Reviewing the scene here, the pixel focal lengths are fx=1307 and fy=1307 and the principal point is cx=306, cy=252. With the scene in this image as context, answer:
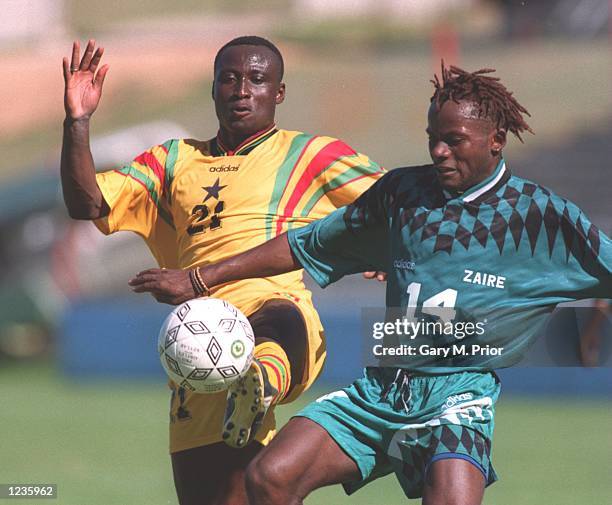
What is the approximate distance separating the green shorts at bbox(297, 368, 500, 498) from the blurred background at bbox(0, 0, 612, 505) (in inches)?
137

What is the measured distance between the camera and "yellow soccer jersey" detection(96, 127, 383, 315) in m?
6.46

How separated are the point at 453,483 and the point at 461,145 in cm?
138

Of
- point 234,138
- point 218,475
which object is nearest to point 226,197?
point 234,138

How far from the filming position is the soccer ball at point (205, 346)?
5.59m

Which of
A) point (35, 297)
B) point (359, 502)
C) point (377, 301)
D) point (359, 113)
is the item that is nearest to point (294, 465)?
point (359, 502)

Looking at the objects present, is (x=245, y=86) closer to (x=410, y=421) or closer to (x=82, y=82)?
(x=82, y=82)

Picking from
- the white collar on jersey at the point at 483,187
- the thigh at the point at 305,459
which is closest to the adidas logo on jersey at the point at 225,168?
the white collar on jersey at the point at 483,187

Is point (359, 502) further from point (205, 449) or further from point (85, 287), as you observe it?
point (85, 287)

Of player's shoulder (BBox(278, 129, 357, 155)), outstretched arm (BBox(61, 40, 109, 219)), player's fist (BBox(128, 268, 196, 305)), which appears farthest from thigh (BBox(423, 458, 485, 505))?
outstretched arm (BBox(61, 40, 109, 219))

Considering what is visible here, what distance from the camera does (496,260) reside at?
538 cm

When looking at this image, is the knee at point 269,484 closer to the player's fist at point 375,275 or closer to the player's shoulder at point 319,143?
the player's fist at point 375,275

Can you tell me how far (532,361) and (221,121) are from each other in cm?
197

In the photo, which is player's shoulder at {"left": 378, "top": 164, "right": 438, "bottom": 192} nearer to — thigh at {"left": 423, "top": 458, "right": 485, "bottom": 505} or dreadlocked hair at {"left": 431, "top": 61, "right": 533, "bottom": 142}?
dreadlocked hair at {"left": 431, "top": 61, "right": 533, "bottom": 142}

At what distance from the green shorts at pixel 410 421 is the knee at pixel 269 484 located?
0.30 metres
